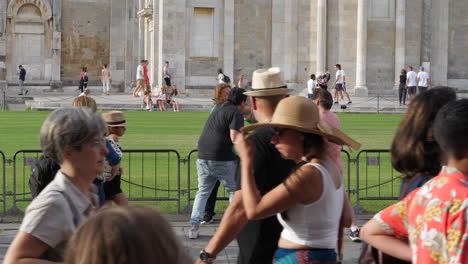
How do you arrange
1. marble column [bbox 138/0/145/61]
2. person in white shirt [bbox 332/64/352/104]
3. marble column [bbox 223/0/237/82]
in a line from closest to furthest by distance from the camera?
person in white shirt [bbox 332/64/352/104] < marble column [bbox 223/0/237/82] < marble column [bbox 138/0/145/61]

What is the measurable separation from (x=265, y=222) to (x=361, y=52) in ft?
119

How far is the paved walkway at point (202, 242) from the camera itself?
9859 millimetres

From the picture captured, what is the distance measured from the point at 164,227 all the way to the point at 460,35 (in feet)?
145

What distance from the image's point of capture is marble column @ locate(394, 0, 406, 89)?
4088 centimetres

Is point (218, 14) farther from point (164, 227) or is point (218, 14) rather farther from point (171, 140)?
point (164, 227)

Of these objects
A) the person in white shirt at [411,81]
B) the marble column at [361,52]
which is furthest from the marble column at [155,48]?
the person in white shirt at [411,81]

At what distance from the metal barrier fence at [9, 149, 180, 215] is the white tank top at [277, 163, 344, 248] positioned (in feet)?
23.1

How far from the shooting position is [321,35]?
134 ft

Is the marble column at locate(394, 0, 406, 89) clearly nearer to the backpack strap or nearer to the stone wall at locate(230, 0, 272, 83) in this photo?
the stone wall at locate(230, 0, 272, 83)

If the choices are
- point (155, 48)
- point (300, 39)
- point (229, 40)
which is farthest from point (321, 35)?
point (155, 48)

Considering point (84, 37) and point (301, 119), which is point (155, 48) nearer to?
point (84, 37)

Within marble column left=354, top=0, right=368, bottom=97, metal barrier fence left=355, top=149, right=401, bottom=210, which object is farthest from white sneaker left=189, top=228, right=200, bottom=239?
marble column left=354, top=0, right=368, bottom=97

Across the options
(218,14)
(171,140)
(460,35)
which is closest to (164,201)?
(171,140)

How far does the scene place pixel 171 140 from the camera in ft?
68.8
